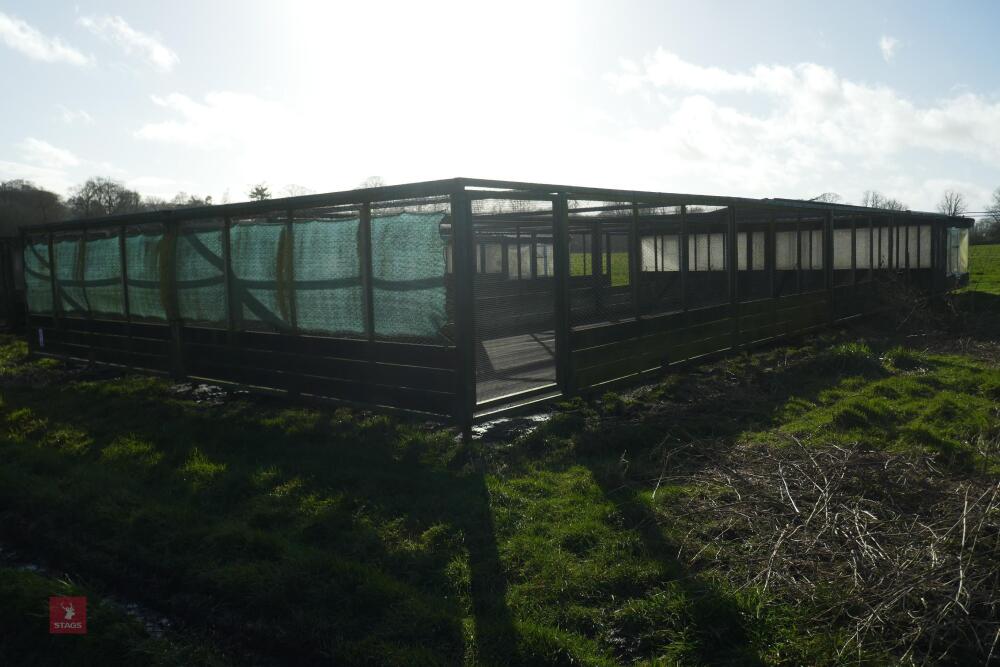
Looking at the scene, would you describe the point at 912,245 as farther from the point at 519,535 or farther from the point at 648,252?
the point at 519,535

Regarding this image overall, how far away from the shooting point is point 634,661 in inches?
128

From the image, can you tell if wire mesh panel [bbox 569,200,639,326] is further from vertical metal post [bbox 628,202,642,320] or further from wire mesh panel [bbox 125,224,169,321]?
wire mesh panel [bbox 125,224,169,321]

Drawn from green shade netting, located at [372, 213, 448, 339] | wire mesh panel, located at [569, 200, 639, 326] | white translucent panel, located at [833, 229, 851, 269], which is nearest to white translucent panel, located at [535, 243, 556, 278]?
wire mesh panel, located at [569, 200, 639, 326]

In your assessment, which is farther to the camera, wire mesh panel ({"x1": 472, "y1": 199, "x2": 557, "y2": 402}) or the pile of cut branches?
wire mesh panel ({"x1": 472, "y1": 199, "x2": 557, "y2": 402})

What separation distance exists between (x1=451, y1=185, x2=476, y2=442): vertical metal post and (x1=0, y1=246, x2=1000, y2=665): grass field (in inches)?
13.3

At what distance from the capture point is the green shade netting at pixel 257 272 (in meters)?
8.35

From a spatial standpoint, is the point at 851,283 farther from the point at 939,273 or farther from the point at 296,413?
the point at 296,413

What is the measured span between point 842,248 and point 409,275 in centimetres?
1208

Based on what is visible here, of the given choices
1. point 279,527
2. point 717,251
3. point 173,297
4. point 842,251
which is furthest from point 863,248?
point 279,527

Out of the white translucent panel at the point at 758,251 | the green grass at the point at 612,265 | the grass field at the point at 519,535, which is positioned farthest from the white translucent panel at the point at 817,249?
the grass field at the point at 519,535

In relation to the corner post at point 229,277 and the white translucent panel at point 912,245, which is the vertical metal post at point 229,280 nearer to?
the corner post at point 229,277

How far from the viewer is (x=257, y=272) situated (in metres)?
8.56

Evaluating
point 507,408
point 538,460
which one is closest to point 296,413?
point 507,408

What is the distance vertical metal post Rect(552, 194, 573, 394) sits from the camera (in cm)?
764
